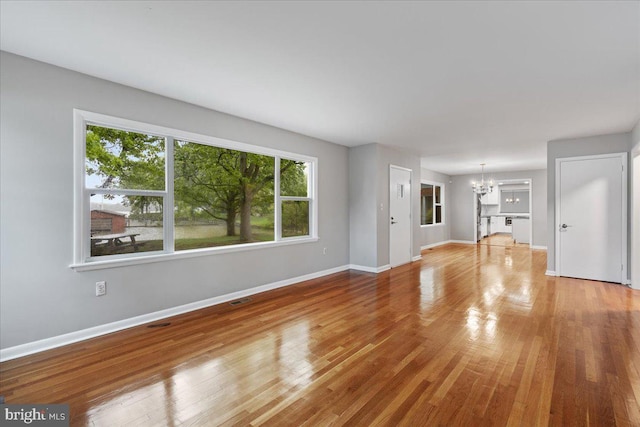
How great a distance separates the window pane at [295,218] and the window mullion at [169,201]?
1820 millimetres

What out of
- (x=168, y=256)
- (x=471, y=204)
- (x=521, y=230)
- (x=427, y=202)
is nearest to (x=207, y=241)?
(x=168, y=256)

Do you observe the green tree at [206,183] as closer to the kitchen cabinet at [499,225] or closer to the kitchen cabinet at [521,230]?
the kitchen cabinet at [521,230]

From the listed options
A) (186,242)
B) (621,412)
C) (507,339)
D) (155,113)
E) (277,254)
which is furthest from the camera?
(277,254)

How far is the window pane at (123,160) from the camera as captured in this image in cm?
296

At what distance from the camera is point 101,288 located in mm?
2920

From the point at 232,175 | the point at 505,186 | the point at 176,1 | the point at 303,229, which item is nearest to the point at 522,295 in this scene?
the point at 303,229

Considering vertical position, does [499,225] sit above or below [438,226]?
below

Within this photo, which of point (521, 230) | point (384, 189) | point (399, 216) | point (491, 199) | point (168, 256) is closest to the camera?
point (168, 256)

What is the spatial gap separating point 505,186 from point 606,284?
26.8 feet

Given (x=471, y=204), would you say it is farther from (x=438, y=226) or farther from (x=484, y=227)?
(x=484, y=227)

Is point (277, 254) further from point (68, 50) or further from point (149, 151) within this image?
point (68, 50)

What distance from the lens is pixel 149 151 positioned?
3.36 meters

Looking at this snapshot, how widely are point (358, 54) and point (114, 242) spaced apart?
3045 millimetres

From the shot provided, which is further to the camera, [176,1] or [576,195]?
[576,195]
